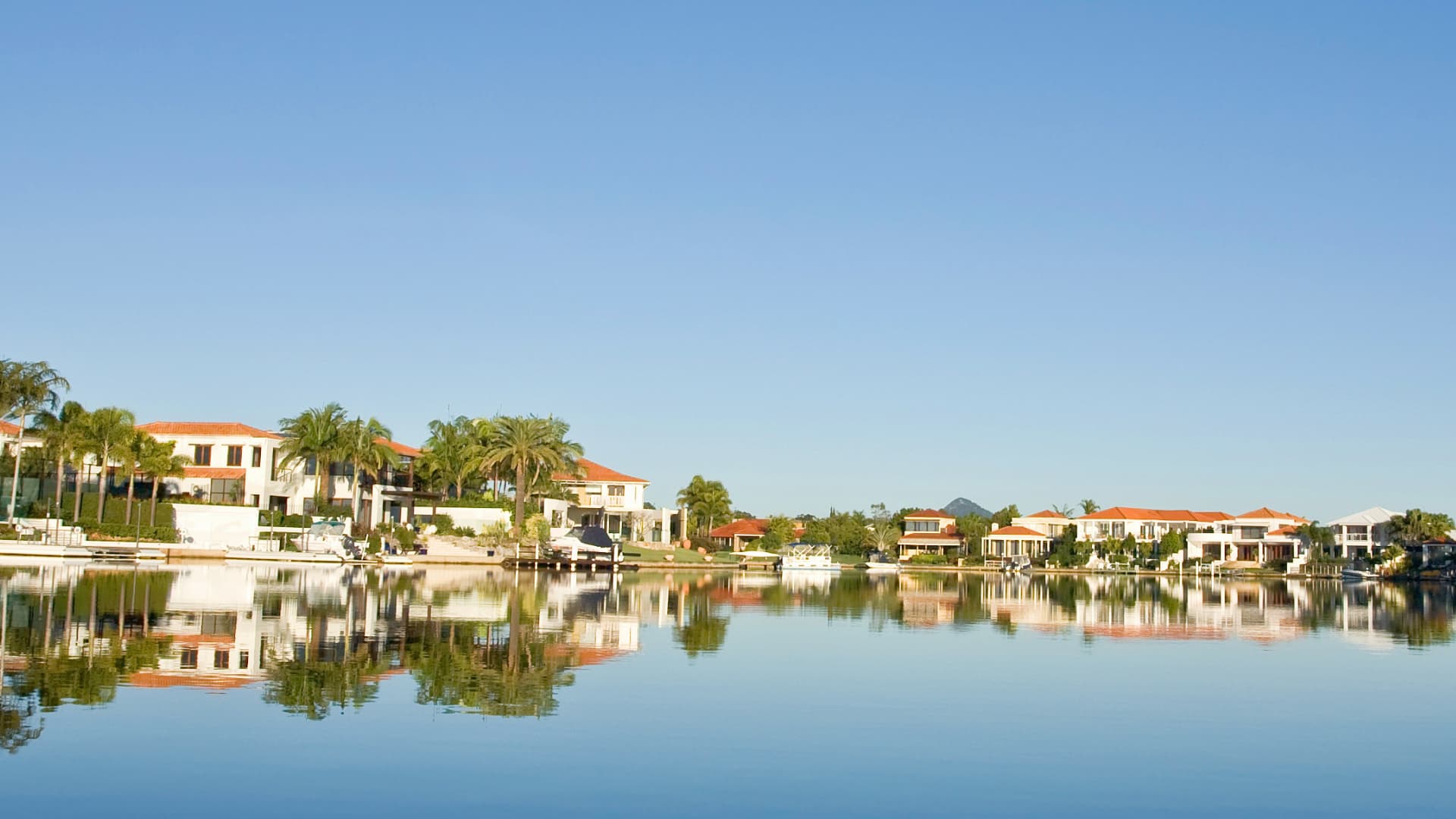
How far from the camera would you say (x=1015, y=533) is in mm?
122438

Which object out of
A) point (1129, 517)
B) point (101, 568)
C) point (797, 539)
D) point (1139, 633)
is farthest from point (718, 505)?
point (1139, 633)

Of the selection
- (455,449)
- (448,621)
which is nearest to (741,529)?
(455,449)

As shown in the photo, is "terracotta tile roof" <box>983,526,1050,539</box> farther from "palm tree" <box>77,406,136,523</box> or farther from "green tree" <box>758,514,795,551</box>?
"palm tree" <box>77,406,136,523</box>

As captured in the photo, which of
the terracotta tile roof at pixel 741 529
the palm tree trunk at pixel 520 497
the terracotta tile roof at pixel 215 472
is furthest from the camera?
the terracotta tile roof at pixel 741 529

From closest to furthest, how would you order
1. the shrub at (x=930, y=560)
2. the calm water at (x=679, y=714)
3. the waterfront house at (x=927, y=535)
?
the calm water at (x=679, y=714) → the shrub at (x=930, y=560) → the waterfront house at (x=927, y=535)

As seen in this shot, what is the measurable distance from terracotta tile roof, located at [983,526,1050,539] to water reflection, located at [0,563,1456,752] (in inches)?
1810

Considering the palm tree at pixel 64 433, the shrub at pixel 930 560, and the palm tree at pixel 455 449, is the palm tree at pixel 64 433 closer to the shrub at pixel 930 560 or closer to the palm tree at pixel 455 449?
the palm tree at pixel 455 449

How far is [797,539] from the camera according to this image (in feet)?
445

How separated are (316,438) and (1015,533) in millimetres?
67792

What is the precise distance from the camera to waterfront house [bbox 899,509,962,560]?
128 m

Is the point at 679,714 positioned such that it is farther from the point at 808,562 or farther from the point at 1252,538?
the point at 1252,538

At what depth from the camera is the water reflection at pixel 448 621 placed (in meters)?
19.5

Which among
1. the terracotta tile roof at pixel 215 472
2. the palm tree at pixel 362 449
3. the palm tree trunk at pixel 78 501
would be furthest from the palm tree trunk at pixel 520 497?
the palm tree trunk at pixel 78 501

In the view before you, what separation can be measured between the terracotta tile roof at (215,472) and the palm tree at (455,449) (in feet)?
45.4
